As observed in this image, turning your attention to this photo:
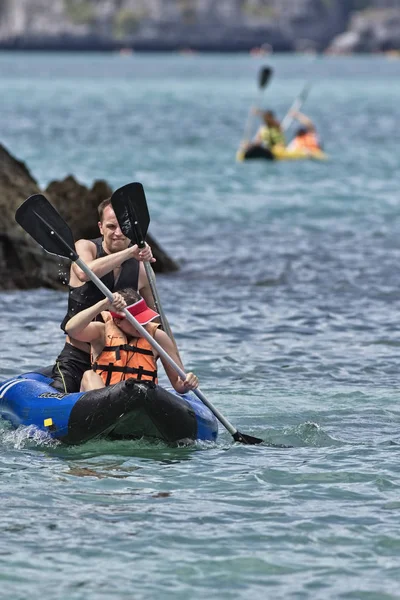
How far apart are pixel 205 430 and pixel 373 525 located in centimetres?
193

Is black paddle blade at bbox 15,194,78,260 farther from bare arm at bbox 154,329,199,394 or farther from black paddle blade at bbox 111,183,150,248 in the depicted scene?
bare arm at bbox 154,329,199,394

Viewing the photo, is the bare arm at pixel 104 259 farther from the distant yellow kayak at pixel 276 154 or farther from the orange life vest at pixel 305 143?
the orange life vest at pixel 305 143

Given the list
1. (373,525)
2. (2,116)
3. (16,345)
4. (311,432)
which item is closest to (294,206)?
(16,345)

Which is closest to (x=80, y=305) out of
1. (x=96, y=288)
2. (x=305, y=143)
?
(x=96, y=288)

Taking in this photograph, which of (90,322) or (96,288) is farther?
(96,288)

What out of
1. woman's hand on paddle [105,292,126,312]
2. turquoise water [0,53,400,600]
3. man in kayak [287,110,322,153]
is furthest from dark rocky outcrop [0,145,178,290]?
man in kayak [287,110,322,153]

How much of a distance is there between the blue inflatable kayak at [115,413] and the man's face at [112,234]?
1.05 m

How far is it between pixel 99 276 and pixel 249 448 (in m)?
1.54

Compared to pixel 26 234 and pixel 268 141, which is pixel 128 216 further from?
pixel 268 141

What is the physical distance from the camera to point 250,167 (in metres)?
36.3

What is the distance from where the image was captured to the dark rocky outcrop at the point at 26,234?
16531 mm

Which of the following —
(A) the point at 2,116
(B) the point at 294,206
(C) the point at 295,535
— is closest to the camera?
(C) the point at 295,535

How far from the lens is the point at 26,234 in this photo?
1662 centimetres

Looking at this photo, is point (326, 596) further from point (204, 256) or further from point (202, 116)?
point (202, 116)
